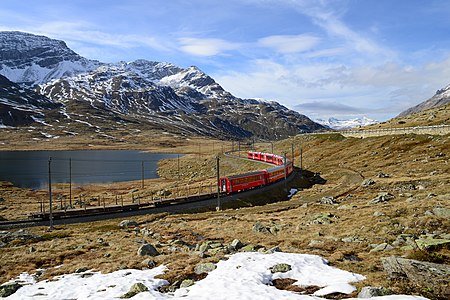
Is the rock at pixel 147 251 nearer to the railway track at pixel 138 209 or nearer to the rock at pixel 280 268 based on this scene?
the rock at pixel 280 268

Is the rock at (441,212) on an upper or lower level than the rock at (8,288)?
upper

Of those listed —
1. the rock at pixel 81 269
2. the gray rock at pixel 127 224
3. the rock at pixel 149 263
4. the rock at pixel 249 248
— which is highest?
the rock at pixel 249 248

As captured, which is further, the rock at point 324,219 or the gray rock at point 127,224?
the gray rock at point 127,224

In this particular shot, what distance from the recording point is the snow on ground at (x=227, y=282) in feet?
50.1

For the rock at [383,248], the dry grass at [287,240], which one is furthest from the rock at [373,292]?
the rock at [383,248]

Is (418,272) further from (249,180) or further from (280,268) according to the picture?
(249,180)

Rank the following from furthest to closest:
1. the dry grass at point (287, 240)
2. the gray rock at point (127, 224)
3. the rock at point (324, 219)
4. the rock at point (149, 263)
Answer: the gray rock at point (127, 224)
the rock at point (324, 219)
the rock at point (149, 263)
the dry grass at point (287, 240)

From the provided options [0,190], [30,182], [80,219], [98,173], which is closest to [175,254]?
[80,219]

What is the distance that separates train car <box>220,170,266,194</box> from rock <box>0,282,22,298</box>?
172ft

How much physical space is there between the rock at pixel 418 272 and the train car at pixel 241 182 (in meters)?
54.6

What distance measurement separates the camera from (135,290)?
16594 mm

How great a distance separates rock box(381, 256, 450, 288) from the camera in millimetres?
14042

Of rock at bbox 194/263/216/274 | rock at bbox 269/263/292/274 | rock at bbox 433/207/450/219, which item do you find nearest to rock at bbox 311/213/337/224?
rock at bbox 433/207/450/219

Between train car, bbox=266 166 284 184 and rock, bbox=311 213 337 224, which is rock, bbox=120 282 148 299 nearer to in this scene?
rock, bbox=311 213 337 224
